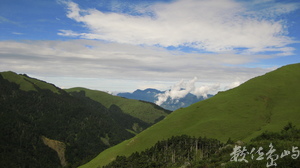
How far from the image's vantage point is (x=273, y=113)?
159500 mm

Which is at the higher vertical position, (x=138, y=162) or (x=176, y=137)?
(x=176, y=137)

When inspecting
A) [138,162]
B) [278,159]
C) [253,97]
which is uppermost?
[253,97]

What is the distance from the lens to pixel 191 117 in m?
186

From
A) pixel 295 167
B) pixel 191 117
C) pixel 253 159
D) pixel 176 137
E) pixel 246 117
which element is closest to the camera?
pixel 295 167

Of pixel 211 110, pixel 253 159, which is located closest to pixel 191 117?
Answer: pixel 211 110

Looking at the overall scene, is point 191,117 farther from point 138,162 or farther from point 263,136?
point 263,136

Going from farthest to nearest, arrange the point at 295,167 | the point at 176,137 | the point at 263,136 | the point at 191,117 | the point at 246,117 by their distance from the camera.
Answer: the point at 191,117
the point at 246,117
the point at 176,137
the point at 263,136
the point at 295,167

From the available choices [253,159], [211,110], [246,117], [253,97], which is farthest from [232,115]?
[253,159]

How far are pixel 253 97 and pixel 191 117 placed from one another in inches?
2437

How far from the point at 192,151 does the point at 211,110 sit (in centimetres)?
7857

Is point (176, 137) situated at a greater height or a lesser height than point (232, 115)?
lesser

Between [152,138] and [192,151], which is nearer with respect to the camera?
[192,151]

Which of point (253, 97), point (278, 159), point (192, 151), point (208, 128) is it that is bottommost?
point (192, 151)

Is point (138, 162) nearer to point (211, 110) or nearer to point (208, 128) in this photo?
point (208, 128)
